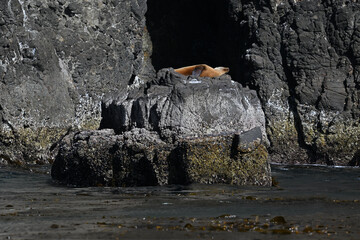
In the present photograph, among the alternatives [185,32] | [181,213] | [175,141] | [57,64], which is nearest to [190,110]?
[175,141]

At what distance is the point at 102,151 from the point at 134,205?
7.79 feet

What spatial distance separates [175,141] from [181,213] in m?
2.76

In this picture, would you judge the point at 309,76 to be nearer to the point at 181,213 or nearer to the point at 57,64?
the point at 57,64

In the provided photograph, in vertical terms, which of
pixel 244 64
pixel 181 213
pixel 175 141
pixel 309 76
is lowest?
pixel 181 213

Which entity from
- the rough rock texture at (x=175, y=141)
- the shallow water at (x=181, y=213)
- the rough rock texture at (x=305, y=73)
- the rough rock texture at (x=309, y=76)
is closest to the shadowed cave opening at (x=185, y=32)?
the rough rock texture at (x=305, y=73)

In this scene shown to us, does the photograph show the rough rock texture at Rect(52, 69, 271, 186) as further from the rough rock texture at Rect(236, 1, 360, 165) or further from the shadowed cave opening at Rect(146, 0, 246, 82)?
the shadowed cave opening at Rect(146, 0, 246, 82)

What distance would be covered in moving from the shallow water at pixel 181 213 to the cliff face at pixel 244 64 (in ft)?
20.5

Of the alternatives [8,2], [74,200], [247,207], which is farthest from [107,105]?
[8,2]

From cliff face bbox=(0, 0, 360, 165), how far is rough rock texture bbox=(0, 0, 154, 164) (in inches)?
0.8

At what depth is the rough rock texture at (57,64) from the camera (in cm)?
1203

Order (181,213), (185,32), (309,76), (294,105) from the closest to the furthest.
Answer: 1. (181,213)
2. (309,76)
3. (294,105)
4. (185,32)

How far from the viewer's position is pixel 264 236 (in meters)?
3.29

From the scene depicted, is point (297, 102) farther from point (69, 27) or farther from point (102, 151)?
point (102, 151)

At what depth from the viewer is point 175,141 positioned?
6973mm
